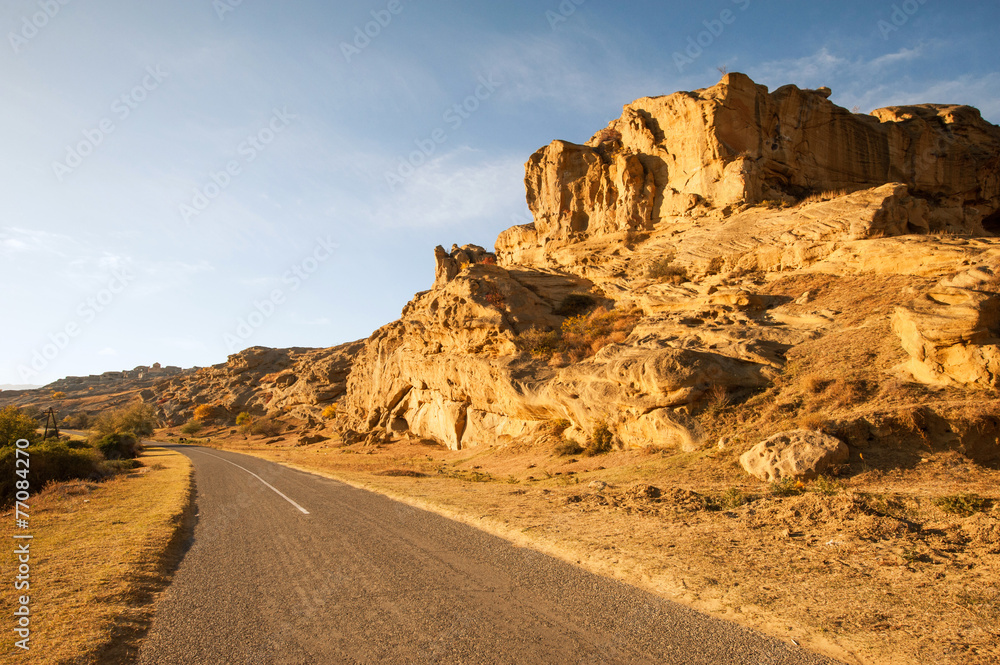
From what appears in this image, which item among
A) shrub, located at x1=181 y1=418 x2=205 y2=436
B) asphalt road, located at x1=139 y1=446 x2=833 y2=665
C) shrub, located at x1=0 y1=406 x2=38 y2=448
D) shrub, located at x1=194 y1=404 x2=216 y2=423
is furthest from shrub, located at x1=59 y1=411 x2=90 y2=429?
asphalt road, located at x1=139 y1=446 x2=833 y2=665

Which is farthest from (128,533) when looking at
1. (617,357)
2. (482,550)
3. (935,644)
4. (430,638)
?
(617,357)

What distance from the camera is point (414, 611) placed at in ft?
17.1

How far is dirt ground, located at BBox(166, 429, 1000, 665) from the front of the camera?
4477 mm

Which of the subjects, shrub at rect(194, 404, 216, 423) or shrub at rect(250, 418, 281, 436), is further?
shrub at rect(194, 404, 216, 423)

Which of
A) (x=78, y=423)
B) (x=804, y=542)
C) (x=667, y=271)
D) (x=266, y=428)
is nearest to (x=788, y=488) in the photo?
(x=804, y=542)

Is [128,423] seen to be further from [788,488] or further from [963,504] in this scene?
[963,504]

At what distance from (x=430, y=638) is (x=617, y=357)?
47.1ft

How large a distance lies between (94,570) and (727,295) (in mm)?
20666

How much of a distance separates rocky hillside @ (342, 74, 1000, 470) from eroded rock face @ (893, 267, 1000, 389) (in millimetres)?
41

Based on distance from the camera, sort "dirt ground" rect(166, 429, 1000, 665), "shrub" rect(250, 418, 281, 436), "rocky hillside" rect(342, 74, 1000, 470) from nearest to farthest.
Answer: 1. "dirt ground" rect(166, 429, 1000, 665)
2. "rocky hillside" rect(342, 74, 1000, 470)
3. "shrub" rect(250, 418, 281, 436)

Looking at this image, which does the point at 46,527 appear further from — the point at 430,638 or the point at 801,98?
the point at 801,98

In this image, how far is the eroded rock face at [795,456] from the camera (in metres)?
10.0

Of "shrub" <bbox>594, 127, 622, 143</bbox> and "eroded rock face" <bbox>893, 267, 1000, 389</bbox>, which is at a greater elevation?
"shrub" <bbox>594, 127, 622, 143</bbox>

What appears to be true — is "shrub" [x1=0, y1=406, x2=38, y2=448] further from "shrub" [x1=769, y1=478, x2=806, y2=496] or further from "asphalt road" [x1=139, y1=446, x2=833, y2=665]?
"shrub" [x1=769, y1=478, x2=806, y2=496]
